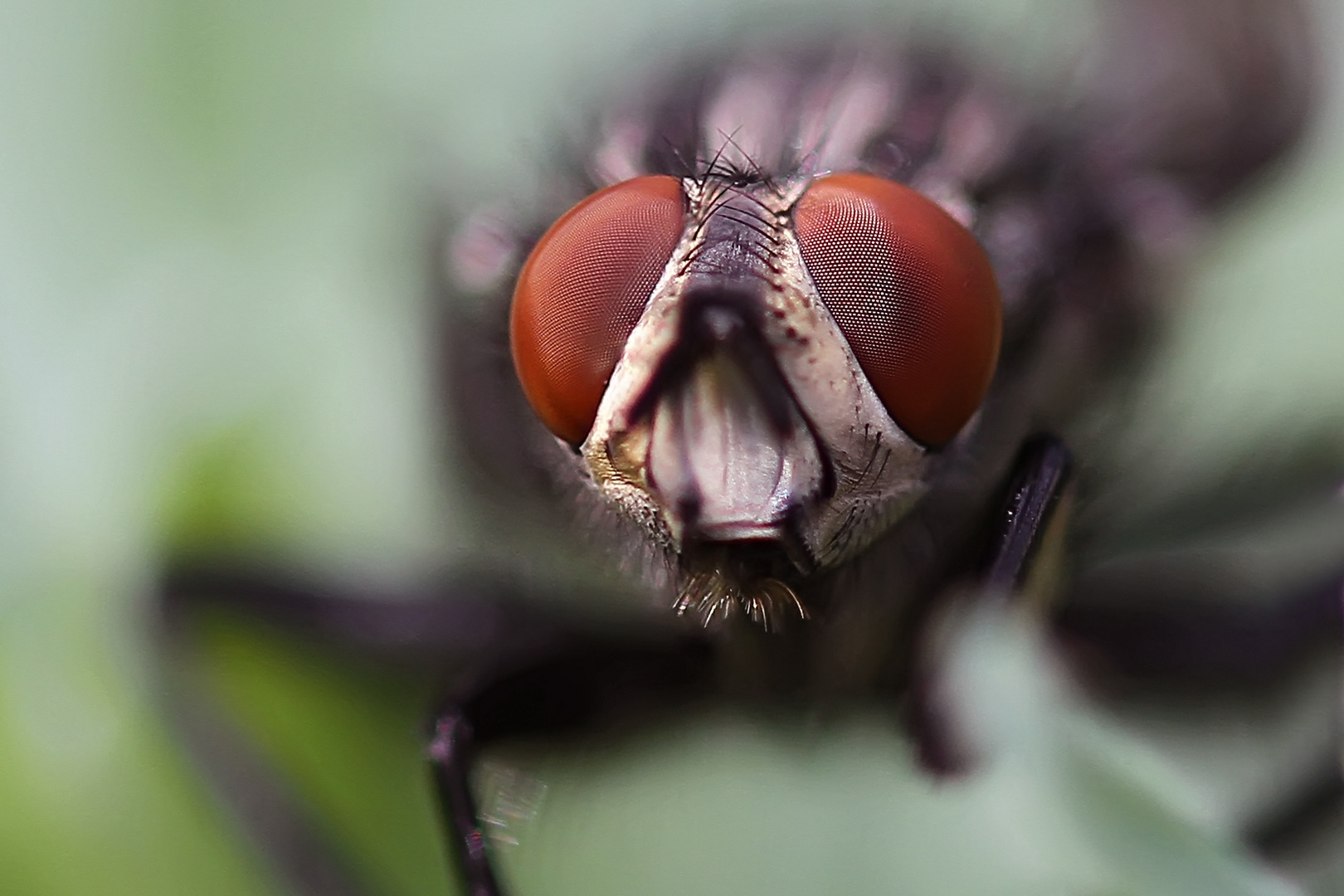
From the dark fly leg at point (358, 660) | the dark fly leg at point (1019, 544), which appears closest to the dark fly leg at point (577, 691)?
the dark fly leg at point (358, 660)

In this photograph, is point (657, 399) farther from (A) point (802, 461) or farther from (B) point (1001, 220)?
(B) point (1001, 220)

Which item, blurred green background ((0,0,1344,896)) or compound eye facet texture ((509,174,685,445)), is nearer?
compound eye facet texture ((509,174,685,445))

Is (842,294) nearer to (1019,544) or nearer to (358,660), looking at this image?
(1019,544)

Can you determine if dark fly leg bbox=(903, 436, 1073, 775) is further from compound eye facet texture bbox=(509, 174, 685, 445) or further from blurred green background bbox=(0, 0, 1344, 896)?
compound eye facet texture bbox=(509, 174, 685, 445)

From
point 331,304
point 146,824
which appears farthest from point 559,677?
point 331,304

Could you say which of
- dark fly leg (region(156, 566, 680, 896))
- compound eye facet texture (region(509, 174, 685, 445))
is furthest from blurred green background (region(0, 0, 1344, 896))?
compound eye facet texture (region(509, 174, 685, 445))

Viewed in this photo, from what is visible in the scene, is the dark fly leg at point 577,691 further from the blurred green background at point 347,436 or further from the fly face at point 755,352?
the fly face at point 755,352
